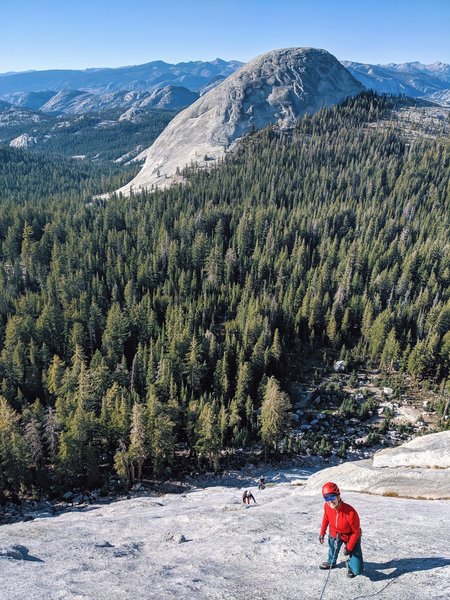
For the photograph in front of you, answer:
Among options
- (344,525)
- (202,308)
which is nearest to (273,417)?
(202,308)

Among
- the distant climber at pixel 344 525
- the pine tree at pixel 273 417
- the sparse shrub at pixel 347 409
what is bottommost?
the sparse shrub at pixel 347 409

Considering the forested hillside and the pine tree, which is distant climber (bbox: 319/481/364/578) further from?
the pine tree

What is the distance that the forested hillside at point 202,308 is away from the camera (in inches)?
2392

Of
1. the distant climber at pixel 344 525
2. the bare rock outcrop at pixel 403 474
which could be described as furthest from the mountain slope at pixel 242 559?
the bare rock outcrop at pixel 403 474

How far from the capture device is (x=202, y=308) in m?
102

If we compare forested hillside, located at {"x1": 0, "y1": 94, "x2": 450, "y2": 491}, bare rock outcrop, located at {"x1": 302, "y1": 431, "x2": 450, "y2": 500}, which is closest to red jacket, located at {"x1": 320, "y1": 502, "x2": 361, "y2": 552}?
bare rock outcrop, located at {"x1": 302, "y1": 431, "x2": 450, "y2": 500}

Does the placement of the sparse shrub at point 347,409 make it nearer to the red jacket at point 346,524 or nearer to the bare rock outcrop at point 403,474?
the bare rock outcrop at point 403,474

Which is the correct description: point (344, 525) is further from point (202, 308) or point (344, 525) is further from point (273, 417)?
point (202, 308)

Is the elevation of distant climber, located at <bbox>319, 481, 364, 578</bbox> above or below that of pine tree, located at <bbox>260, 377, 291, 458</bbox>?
above

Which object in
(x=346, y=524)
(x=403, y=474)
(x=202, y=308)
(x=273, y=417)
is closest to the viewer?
(x=346, y=524)

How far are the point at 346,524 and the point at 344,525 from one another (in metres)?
0.08

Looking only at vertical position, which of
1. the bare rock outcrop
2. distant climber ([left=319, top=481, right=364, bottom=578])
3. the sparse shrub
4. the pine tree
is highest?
distant climber ([left=319, top=481, right=364, bottom=578])

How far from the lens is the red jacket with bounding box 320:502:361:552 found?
1409cm

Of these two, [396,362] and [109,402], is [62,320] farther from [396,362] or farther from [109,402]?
[396,362]
